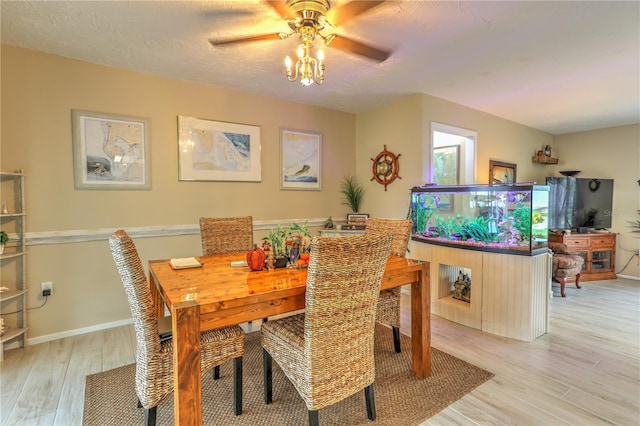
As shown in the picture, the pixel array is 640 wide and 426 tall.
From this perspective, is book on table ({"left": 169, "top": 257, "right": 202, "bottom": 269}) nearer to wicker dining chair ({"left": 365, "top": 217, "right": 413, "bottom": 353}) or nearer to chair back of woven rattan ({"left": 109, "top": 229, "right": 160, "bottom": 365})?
chair back of woven rattan ({"left": 109, "top": 229, "right": 160, "bottom": 365})

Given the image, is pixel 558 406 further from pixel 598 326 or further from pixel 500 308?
pixel 598 326

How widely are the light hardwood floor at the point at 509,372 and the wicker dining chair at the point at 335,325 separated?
61 centimetres

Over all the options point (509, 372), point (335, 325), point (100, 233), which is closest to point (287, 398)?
point (335, 325)

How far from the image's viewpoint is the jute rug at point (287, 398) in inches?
69.7

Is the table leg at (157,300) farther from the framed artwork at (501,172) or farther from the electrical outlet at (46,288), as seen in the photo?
the framed artwork at (501,172)

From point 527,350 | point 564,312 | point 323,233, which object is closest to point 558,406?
point 527,350

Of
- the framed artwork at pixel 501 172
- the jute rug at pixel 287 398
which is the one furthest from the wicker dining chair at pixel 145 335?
the framed artwork at pixel 501 172

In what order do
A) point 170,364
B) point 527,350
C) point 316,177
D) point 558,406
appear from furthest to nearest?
point 316,177, point 527,350, point 558,406, point 170,364

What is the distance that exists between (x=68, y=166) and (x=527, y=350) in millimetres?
4275

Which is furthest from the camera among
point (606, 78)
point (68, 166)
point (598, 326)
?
point (606, 78)

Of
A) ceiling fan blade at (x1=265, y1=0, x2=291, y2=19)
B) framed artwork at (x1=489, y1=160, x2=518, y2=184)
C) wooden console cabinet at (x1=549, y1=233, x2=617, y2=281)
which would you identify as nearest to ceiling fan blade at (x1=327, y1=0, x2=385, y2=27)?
ceiling fan blade at (x1=265, y1=0, x2=291, y2=19)

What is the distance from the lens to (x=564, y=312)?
11.2ft

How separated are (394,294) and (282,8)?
210 centimetres

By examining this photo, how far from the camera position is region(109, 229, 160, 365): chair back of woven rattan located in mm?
1434
